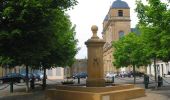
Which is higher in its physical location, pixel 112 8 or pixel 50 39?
pixel 112 8

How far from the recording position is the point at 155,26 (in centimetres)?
2942

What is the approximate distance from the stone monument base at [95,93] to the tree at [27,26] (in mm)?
2604

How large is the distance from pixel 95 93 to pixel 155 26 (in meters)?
11.1

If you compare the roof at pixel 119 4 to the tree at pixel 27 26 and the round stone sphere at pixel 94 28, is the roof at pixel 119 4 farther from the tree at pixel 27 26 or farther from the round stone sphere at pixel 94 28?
the round stone sphere at pixel 94 28

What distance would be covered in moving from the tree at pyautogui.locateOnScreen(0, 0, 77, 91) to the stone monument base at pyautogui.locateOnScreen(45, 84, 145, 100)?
8.54ft

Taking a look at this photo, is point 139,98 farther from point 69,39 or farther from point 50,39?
point 69,39

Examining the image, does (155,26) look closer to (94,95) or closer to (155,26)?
(155,26)

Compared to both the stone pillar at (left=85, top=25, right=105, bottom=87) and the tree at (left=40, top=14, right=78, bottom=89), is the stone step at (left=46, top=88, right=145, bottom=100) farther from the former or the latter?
the tree at (left=40, top=14, right=78, bottom=89)

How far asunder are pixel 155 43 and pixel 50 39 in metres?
9.33

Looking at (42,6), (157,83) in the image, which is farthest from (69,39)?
(42,6)

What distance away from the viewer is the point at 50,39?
24156mm

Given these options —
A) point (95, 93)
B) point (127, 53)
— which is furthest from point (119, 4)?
point (95, 93)

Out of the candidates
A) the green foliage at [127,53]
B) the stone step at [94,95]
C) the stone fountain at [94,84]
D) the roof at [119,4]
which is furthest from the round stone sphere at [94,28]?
the roof at [119,4]

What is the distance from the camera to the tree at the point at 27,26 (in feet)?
69.6
